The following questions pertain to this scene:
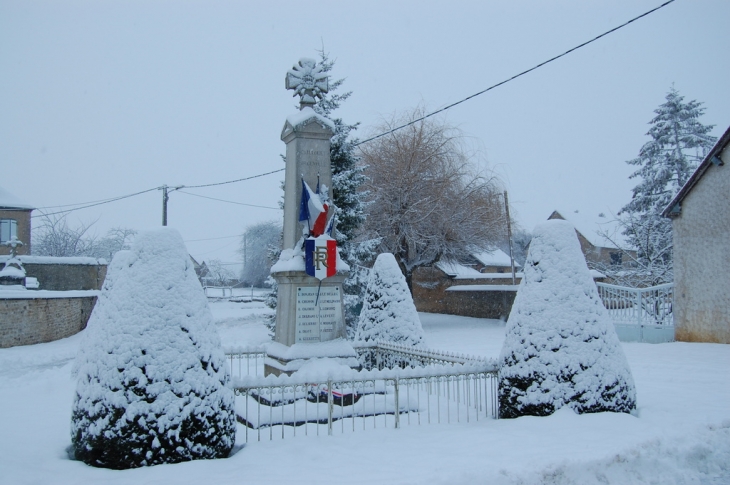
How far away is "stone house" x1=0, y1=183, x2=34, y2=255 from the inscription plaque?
35.3m

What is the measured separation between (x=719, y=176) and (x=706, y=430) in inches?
420

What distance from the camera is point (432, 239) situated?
22203mm

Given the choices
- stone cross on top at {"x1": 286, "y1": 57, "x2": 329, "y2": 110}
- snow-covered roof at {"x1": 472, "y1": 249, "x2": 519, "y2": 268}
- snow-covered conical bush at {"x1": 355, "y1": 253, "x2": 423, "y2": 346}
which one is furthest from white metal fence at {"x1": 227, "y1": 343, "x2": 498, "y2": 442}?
snow-covered roof at {"x1": 472, "y1": 249, "x2": 519, "y2": 268}

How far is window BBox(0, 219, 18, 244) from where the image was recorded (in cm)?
3681

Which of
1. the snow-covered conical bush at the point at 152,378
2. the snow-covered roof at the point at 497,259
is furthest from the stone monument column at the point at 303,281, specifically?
the snow-covered roof at the point at 497,259

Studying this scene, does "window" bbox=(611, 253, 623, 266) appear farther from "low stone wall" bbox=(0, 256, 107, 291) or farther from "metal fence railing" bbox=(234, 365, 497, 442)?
"low stone wall" bbox=(0, 256, 107, 291)

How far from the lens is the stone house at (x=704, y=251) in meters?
14.4

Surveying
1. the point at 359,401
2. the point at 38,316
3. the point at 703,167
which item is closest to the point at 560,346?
the point at 359,401

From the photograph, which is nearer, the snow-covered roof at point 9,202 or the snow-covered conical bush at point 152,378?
the snow-covered conical bush at point 152,378

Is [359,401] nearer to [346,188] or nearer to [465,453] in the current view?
[465,453]

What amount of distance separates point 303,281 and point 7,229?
36337 mm

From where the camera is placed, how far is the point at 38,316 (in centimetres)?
2003

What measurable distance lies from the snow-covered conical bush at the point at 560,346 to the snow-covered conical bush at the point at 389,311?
3.68m

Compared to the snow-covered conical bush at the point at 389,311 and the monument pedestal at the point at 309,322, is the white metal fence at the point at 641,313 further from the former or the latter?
the monument pedestal at the point at 309,322
